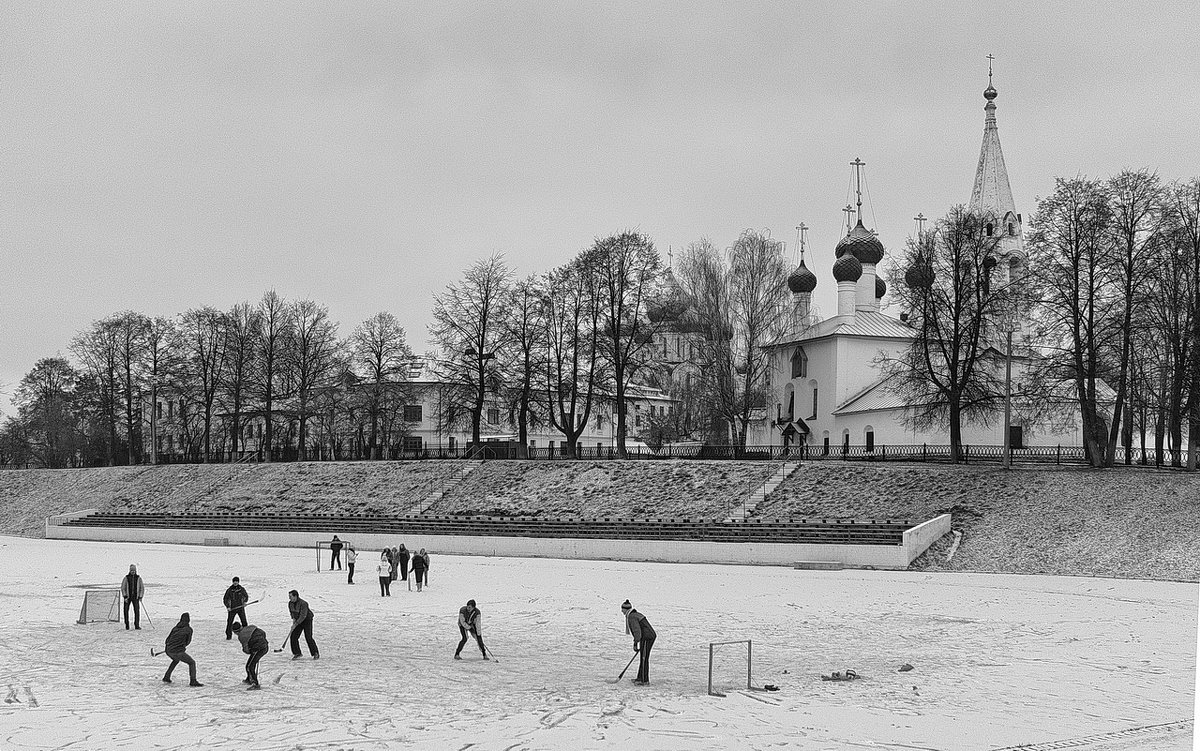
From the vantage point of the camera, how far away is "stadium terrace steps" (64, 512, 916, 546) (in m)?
38.7

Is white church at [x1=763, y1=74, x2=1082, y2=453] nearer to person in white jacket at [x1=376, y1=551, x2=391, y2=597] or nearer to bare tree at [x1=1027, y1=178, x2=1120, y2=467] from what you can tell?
bare tree at [x1=1027, y1=178, x2=1120, y2=467]

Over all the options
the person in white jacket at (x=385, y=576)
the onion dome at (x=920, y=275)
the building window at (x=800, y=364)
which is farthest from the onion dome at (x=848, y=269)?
the person in white jacket at (x=385, y=576)

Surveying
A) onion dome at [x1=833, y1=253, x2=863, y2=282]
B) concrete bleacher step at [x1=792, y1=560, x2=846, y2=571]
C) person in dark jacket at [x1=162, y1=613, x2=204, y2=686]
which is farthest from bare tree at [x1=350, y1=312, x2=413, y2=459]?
person in dark jacket at [x1=162, y1=613, x2=204, y2=686]

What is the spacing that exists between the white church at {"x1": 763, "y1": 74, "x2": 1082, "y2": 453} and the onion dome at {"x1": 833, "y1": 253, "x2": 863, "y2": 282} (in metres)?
0.06

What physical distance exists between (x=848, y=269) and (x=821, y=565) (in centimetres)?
3798

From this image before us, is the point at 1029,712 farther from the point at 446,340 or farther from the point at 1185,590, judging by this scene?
the point at 446,340

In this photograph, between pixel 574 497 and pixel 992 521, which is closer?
pixel 992 521

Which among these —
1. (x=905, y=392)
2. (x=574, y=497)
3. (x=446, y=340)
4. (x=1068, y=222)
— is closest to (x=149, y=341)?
(x=446, y=340)

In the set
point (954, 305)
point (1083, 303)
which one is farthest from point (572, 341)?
point (1083, 303)

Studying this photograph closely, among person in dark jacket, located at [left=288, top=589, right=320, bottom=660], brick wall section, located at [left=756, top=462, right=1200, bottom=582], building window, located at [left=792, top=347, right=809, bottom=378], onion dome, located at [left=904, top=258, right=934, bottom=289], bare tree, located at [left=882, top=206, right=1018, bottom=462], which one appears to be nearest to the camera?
person in dark jacket, located at [left=288, top=589, right=320, bottom=660]

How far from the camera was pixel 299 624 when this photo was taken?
1825cm

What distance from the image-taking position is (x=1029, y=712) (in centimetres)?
1481

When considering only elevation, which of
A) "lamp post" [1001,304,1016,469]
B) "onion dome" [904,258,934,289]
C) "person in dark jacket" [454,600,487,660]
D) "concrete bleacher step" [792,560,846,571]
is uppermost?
"onion dome" [904,258,934,289]

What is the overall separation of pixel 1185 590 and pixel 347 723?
78.2 ft
